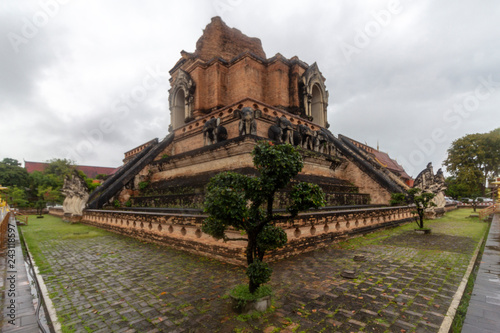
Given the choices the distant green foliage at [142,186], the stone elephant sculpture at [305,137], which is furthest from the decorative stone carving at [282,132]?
the distant green foliage at [142,186]

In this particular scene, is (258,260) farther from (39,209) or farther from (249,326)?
(39,209)

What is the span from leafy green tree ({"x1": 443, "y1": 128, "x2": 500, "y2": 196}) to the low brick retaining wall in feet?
110

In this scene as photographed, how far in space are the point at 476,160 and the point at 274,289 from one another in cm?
4433

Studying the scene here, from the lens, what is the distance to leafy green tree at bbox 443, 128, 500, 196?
112 feet

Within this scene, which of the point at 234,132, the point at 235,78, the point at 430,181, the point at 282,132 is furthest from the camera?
the point at 235,78

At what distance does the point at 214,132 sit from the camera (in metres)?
12.4

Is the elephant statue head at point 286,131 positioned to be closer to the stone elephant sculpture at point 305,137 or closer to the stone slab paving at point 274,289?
the stone elephant sculpture at point 305,137

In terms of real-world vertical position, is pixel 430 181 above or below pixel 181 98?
below

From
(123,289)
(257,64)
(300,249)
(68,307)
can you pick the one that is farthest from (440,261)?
(257,64)

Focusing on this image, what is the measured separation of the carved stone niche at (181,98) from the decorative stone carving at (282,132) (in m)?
7.50

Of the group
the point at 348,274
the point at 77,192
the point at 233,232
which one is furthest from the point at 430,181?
the point at 77,192

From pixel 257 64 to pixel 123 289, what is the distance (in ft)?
50.3

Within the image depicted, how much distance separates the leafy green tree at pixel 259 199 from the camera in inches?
132

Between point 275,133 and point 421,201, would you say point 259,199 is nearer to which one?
point 275,133
